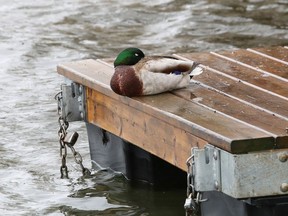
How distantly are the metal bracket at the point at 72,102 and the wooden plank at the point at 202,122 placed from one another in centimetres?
37

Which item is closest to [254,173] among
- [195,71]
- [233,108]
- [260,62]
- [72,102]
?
[233,108]

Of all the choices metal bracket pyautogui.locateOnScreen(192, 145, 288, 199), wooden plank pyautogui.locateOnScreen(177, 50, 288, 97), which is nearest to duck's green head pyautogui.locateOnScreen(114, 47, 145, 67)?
wooden plank pyautogui.locateOnScreen(177, 50, 288, 97)

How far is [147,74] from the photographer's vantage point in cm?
531

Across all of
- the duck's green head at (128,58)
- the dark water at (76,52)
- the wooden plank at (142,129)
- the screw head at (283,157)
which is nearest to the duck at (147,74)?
the duck's green head at (128,58)

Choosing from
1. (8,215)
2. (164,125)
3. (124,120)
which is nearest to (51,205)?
(8,215)

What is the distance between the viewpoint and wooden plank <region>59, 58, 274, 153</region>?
438cm

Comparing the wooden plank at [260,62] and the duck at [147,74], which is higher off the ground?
the duck at [147,74]

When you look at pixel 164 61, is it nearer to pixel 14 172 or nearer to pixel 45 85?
pixel 14 172

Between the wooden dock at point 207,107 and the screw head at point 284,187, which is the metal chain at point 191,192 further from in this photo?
Answer: the screw head at point 284,187

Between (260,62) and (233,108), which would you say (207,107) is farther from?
(260,62)

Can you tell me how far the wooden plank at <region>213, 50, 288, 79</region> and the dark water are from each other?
0.79 metres

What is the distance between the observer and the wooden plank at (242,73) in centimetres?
547

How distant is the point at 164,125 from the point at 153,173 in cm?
92

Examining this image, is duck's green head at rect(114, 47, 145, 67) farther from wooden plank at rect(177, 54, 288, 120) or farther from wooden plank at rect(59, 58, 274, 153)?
wooden plank at rect(177, 54, 288, 120)
